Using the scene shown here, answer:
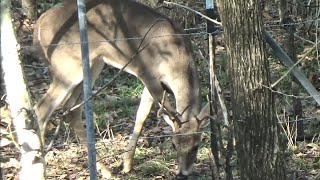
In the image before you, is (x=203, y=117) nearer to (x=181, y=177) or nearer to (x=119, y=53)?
(x=181, y=177)

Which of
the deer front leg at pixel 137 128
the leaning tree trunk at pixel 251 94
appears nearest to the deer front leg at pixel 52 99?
the deer front leg at pixel 137 128

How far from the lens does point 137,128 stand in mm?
7949

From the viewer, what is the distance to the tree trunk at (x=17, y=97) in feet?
14.2

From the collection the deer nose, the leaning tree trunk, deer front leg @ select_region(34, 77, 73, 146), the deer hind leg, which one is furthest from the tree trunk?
the deer hind leg

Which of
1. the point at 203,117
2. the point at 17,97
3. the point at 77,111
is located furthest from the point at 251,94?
the point at 77,111

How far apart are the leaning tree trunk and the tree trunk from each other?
145 centimetres

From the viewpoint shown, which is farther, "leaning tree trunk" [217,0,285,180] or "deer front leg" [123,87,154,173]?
"deer front leg" [123,87,154,173]

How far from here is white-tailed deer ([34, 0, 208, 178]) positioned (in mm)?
7586

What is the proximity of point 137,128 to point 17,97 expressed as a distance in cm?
365

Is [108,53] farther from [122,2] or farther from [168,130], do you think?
[168,130]

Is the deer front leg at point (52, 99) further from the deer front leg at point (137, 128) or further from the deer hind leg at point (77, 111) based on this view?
the deer front leg at point (137, 128)

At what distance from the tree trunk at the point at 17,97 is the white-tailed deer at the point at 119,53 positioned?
290 centimetres

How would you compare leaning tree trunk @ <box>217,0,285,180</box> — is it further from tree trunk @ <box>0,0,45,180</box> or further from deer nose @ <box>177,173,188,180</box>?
deer nose @ <box>177,173,188,180</box>

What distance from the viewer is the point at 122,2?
A: 8.06m
